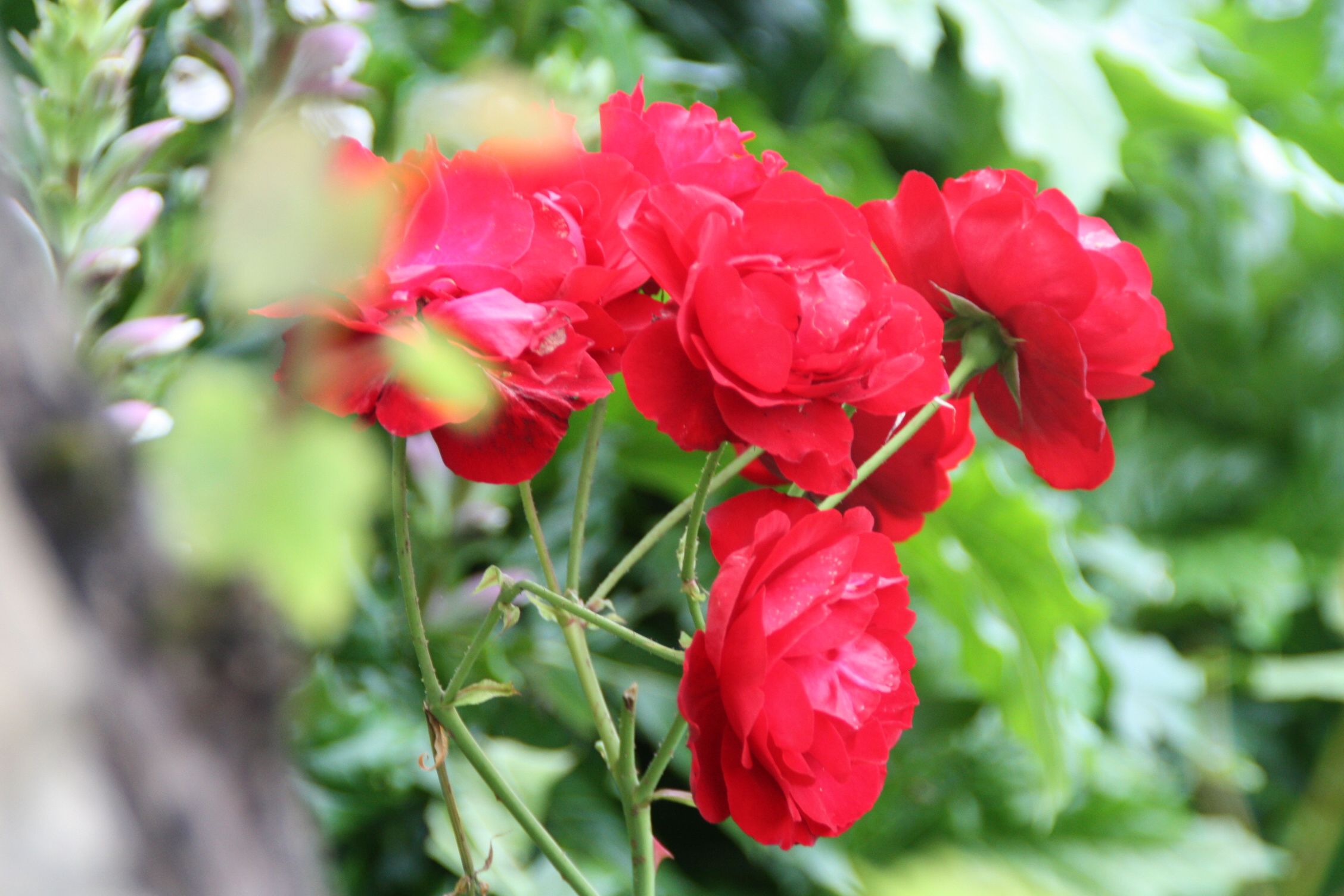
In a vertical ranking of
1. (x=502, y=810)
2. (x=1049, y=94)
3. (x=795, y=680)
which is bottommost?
(x=502, y=810)

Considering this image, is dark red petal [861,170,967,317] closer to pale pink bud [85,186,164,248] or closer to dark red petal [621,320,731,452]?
dark red petal [621,320,731,452]

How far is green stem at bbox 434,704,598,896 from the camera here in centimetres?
22

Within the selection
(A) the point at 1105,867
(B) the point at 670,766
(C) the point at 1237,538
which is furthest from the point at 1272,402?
(B) the point at 670,766

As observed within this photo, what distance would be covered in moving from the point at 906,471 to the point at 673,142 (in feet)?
0.34

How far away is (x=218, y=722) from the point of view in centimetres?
9

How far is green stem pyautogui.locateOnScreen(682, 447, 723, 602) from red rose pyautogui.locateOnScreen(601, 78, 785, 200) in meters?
0.07

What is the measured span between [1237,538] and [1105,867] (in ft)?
1.89

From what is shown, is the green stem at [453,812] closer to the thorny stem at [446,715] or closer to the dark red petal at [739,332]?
the thorny stem at [446,715]

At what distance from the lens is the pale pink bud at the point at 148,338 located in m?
0.28

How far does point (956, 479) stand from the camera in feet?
2.26

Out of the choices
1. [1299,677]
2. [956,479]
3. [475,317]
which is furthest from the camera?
[1299,677]

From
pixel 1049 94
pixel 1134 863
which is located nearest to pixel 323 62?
pixel 1049 94

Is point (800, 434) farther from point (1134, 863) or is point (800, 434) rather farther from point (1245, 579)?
point (1245, 579)

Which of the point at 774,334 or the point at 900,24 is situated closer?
the point at 774,334
